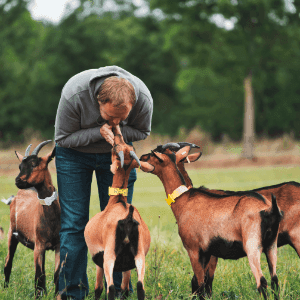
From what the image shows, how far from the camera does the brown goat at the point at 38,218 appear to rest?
4.10m

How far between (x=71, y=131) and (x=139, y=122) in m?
0.66

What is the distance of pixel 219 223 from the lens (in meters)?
3.45

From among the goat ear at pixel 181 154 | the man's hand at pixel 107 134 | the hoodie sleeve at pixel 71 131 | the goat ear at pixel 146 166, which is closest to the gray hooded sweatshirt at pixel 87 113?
the hoodie sleeve at pixel 71 131

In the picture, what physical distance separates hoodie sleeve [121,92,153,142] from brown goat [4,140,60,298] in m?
0.88

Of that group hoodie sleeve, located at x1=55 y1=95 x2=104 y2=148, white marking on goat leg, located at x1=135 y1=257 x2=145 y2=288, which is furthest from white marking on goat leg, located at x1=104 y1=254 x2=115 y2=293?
hoodie sleeve, located at x1=55 y1=95 x2=104 y2=148

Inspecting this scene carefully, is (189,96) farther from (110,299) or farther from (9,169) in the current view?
(110,299)

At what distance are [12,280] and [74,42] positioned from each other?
28.5 metres

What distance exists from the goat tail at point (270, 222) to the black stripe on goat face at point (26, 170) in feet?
7.80

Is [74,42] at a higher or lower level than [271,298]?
higher

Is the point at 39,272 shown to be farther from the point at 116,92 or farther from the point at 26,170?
the point at 116,92

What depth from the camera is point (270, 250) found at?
332 centimetres

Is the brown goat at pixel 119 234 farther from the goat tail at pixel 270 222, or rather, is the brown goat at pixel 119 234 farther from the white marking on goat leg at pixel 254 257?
the goat tail at pixel 270 222

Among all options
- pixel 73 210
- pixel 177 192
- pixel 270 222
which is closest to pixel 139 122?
pixel 177 192

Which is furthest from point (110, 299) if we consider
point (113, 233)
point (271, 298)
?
point (271, 298)
